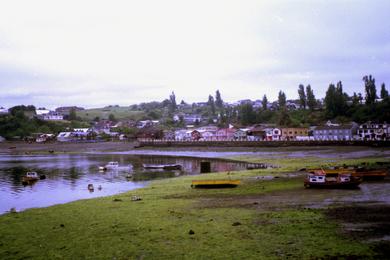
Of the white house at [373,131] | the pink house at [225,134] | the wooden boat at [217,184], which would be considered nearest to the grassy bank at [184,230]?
the wooden boat at [217,184]

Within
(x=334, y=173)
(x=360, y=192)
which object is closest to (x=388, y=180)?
(x=334, y=173)

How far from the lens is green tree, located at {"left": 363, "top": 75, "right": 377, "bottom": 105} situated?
152 m

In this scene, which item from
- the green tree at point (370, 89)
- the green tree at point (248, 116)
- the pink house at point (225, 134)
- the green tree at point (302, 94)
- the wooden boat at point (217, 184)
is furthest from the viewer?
the green tree at point (248, 116)

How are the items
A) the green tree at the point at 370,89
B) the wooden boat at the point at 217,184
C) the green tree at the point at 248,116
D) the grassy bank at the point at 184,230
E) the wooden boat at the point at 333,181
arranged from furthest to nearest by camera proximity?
the green tree at the point at 248,116, the green tree at the point at 370,89, the wooden boat at the point at 217,184, the wooden boat at the point at 333,181, the grassy bank at the point at 184,230

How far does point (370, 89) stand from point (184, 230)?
149726 mm

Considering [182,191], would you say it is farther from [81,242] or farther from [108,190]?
[81,242]

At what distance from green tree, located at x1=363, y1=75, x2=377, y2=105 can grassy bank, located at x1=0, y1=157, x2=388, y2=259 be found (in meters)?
136

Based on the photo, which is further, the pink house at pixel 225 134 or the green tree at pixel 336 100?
the pink house at pixel 225 134

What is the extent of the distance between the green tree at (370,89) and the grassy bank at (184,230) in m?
136

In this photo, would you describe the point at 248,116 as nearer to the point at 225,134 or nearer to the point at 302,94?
the point at 225,134

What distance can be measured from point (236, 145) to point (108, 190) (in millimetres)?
89719

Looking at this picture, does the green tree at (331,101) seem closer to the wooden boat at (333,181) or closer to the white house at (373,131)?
the white house at (373,131)

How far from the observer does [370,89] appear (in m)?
152

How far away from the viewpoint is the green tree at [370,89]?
152m
